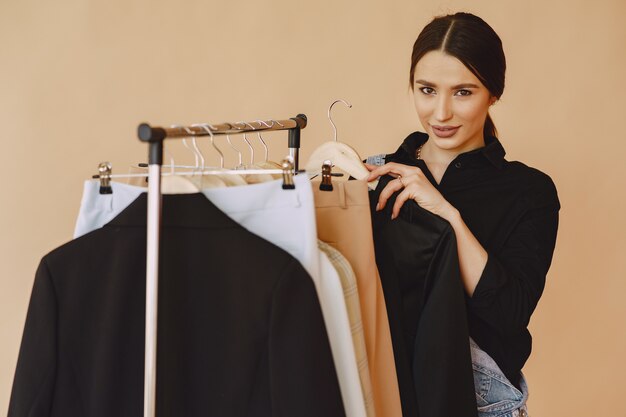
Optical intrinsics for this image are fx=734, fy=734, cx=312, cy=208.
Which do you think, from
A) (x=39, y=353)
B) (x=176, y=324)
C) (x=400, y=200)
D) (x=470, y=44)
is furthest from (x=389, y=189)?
(x=39, y=353)

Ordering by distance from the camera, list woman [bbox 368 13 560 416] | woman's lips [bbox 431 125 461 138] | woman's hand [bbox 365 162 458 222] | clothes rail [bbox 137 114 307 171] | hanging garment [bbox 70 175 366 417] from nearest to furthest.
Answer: clothes rail [bbox 137 114 307 171] < hanging garment [bbox 70 175 366 417] < woman's hand [bbox 365 162 458 222] < woman [bbox 368 13 560 416] < woman's lips [bbox 431 125 461 138]

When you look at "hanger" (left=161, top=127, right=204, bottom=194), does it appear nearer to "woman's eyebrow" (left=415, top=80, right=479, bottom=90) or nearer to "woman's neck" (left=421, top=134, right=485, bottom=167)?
"woman's eyebrow" (left=415, top=80, right=479, bottom=90)

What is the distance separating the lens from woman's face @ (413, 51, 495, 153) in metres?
1.77

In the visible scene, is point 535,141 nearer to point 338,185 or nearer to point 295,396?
point 338,185

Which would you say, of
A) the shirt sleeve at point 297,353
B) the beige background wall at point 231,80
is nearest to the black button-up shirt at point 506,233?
the shirt sleeve at point 297,353

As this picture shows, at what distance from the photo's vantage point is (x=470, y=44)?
1755 millimetres

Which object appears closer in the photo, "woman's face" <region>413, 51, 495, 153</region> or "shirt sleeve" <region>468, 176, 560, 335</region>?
"shirt sleeve" <region>468, 176, 560, 335</region>

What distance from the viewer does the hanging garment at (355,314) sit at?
1.42 m

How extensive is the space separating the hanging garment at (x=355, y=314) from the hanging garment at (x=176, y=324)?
14 cm

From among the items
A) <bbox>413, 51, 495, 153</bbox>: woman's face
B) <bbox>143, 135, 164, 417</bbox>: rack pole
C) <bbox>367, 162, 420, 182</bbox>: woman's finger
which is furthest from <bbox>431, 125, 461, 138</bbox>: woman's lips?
<bbox>143, 135, 164, 417</bbox>: rack pole

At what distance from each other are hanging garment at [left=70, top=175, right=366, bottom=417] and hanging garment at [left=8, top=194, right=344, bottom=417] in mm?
49

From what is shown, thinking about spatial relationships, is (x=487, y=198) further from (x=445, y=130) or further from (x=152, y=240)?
(x=152, y=240)

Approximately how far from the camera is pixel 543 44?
120 inches

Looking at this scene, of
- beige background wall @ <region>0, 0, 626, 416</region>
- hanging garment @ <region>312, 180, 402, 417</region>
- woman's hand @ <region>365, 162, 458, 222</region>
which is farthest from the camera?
beige background wall @ <region>0, 0, 626, 416</region>
